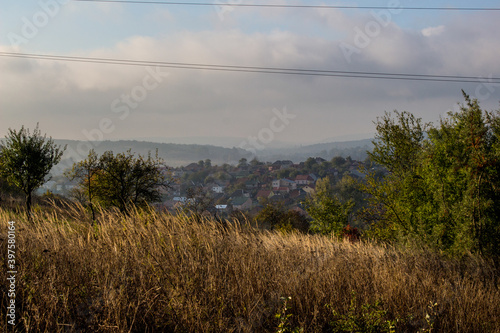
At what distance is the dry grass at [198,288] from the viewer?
3.88 m

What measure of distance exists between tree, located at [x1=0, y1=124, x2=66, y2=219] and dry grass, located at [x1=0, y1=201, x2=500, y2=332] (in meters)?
17.6

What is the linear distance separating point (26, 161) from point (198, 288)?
20.9m

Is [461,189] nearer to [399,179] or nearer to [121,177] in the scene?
[399,179]

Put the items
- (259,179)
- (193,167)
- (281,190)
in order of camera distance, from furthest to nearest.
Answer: (193,167)
(259,179)
(281,190)

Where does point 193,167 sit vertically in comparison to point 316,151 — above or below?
below

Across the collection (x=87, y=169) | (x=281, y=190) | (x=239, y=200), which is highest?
(x=87, y=169)

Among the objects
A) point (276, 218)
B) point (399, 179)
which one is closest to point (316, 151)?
point (276, 218)

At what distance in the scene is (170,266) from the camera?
481 centimetres

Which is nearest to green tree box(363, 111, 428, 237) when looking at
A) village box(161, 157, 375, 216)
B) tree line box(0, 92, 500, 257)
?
tree line box(0, 92, 500, 257)

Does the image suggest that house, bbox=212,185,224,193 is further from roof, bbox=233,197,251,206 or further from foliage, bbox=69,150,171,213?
foliage, bbox=69,150,171,213

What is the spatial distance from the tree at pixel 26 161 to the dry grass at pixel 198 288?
692 inches

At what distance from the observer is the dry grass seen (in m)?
3.88

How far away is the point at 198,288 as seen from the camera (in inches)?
175

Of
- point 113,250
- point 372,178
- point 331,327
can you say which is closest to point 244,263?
point 331,327
